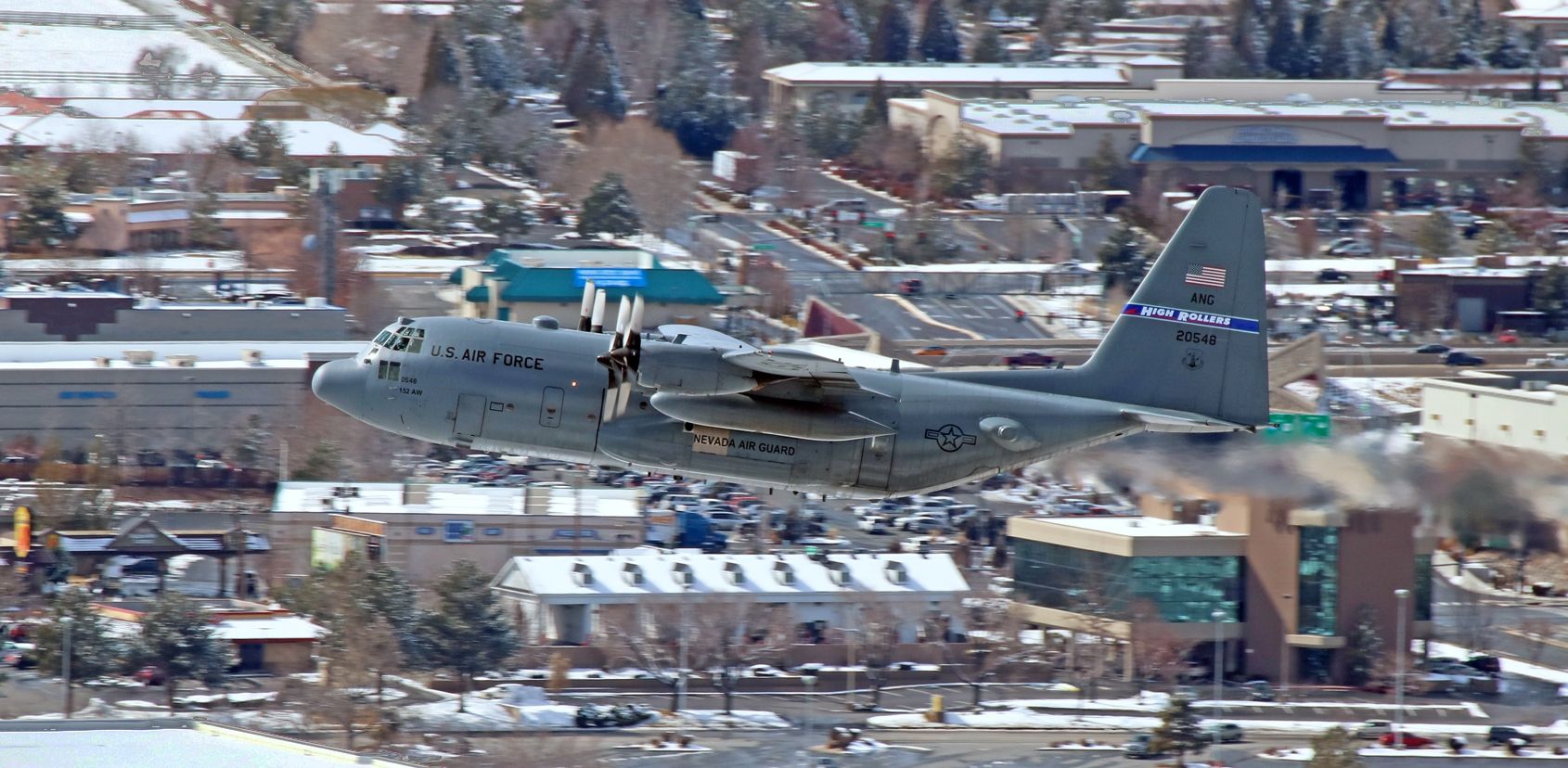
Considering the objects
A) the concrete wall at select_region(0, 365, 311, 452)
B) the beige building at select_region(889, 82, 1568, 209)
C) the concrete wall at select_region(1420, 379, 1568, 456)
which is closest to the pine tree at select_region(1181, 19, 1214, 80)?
the beige building at select_region(889, 82, 1568, 209)

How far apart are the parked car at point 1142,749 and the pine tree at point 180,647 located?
80.2 feet

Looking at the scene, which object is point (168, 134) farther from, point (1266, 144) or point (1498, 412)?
point (1498, 412)

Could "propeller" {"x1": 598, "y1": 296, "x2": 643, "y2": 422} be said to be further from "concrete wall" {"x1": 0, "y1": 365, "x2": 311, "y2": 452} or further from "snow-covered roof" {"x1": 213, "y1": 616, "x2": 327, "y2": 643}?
"concrete wall" {"x1": 0, "y1": 365, "x2": 311, "y2": 452}

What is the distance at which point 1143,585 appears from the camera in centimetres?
6059

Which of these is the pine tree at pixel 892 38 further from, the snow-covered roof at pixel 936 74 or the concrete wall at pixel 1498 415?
the concrete wall at pixel 1498 415

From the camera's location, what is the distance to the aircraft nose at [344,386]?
34781 mm

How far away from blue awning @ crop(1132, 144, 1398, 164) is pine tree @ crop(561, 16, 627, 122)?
38365 mm

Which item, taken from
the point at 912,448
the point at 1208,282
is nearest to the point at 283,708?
the point at 912,448

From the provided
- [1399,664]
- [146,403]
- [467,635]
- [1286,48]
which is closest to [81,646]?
[467,635]

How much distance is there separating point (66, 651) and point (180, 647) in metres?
2.90

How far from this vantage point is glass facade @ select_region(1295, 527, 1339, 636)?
6116 centimetres

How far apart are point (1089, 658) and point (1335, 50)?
433ft

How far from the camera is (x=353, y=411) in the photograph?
35.0 m

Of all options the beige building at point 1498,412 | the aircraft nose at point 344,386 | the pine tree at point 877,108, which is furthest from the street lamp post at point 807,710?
the pine tree at point 877,108
